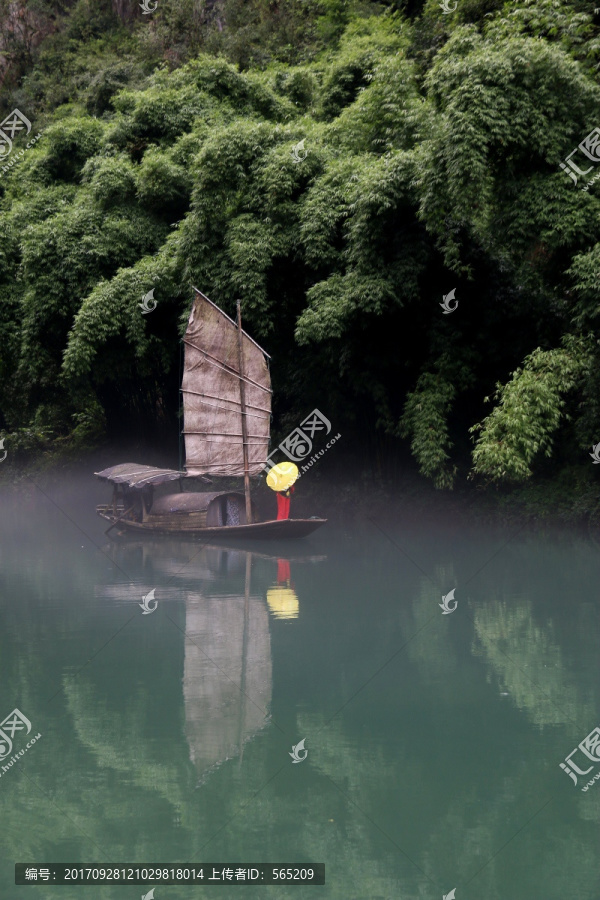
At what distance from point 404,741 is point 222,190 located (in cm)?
843

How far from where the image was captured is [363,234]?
33.1 ft

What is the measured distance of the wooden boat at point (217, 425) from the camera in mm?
10555

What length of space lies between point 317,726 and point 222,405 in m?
6.86

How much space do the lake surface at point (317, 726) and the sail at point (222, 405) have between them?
8.82ft

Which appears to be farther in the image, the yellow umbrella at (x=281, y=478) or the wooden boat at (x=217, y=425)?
the wooden boat at (x=217, y=425)

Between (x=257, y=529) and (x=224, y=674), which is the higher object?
(x=224, y=674)

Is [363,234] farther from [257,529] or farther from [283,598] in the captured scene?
[283,598]

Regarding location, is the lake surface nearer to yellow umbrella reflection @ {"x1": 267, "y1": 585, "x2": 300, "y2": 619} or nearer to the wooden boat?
yellow umbrella reflection @ {"x1": 267, "y1": 585, "x2": 300, "y2": 619}

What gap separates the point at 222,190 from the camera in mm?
11125

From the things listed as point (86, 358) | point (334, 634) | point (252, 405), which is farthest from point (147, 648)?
point (86, 358)

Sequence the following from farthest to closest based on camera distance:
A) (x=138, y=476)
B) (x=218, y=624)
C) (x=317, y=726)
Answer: (x=138, y=476) → (x=218, y=624) → (x=317, y=726)
